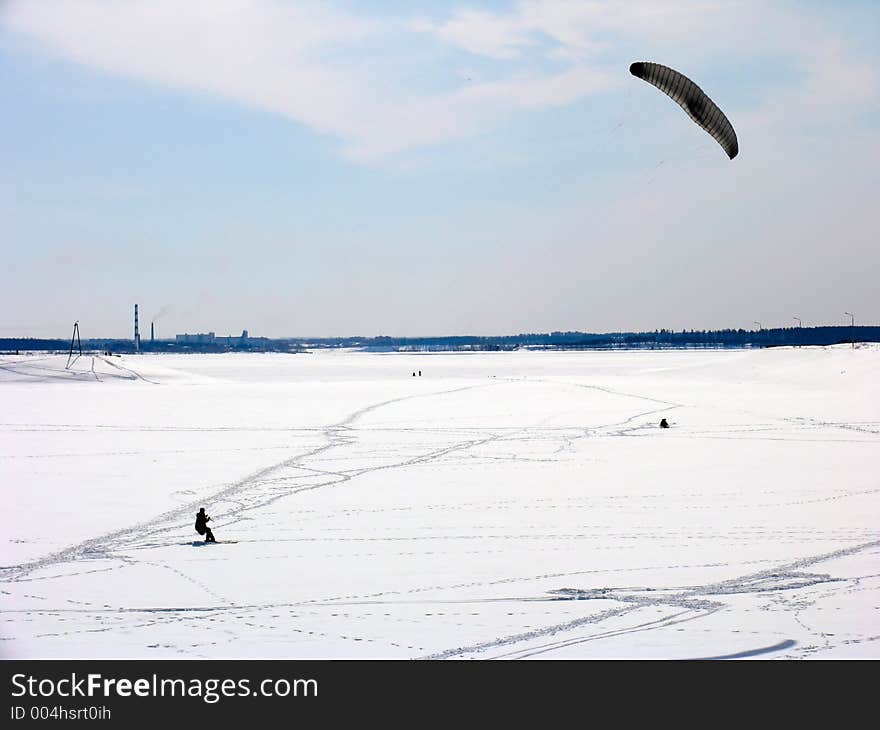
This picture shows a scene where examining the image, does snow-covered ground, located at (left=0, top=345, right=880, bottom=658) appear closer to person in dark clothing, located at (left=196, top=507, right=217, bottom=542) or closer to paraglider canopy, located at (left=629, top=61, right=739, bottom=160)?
person in dark clothing, located at (left=196, top=507, right=217, bottom=542)

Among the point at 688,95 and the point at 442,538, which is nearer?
the point at 442,538

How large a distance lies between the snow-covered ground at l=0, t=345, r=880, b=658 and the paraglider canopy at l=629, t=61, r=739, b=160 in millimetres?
6432

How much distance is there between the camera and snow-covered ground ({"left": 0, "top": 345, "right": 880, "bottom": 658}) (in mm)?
7566

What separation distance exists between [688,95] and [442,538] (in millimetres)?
9822

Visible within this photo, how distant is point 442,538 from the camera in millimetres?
11344

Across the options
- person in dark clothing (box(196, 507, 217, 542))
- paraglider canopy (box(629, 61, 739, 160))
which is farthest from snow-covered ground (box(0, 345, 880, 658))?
paraglider canopy (box(629, 61, 739, 160))

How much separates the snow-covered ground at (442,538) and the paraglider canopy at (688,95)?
6432 millimetres

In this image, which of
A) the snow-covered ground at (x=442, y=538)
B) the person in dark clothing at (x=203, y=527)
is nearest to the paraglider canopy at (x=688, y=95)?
the snow-covered ground at (x=442, y=538)

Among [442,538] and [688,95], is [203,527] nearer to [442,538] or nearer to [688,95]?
[442,538]

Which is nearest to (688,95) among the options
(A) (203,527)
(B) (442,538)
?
(B) (442,538)

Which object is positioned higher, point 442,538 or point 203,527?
point 203,527

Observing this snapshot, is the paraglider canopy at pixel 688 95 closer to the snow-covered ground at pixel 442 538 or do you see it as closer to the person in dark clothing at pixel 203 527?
the snow-covered ground at pixel 442 538
